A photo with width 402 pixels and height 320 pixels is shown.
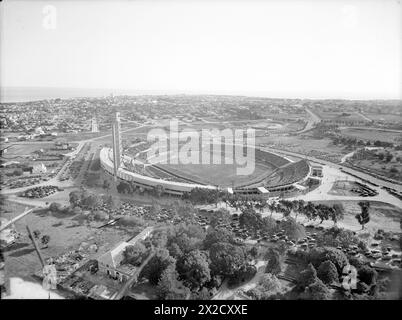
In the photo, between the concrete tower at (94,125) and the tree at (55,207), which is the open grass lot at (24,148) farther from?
the tree at (55,207)

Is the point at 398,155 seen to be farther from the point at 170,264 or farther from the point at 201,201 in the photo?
the point at 170,264

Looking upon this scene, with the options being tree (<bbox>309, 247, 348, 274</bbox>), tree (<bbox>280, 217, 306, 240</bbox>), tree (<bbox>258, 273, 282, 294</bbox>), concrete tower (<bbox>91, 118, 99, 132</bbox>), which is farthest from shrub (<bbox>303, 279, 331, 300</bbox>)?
concrete tower (<bbox>91, 118, 99, 132</bbox>)

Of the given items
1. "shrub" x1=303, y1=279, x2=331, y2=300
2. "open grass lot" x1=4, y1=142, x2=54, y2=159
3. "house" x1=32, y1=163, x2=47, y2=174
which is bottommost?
"shrub" x1=303, y1=279, x2=331, y2=300

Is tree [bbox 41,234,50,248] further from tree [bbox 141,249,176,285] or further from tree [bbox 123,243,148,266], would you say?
tree [bbox 141,249,176,285]

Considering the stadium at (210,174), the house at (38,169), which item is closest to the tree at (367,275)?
the stadium at (210,174)

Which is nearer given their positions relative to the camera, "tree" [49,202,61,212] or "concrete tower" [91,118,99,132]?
"tree" [49,202,61,212]
